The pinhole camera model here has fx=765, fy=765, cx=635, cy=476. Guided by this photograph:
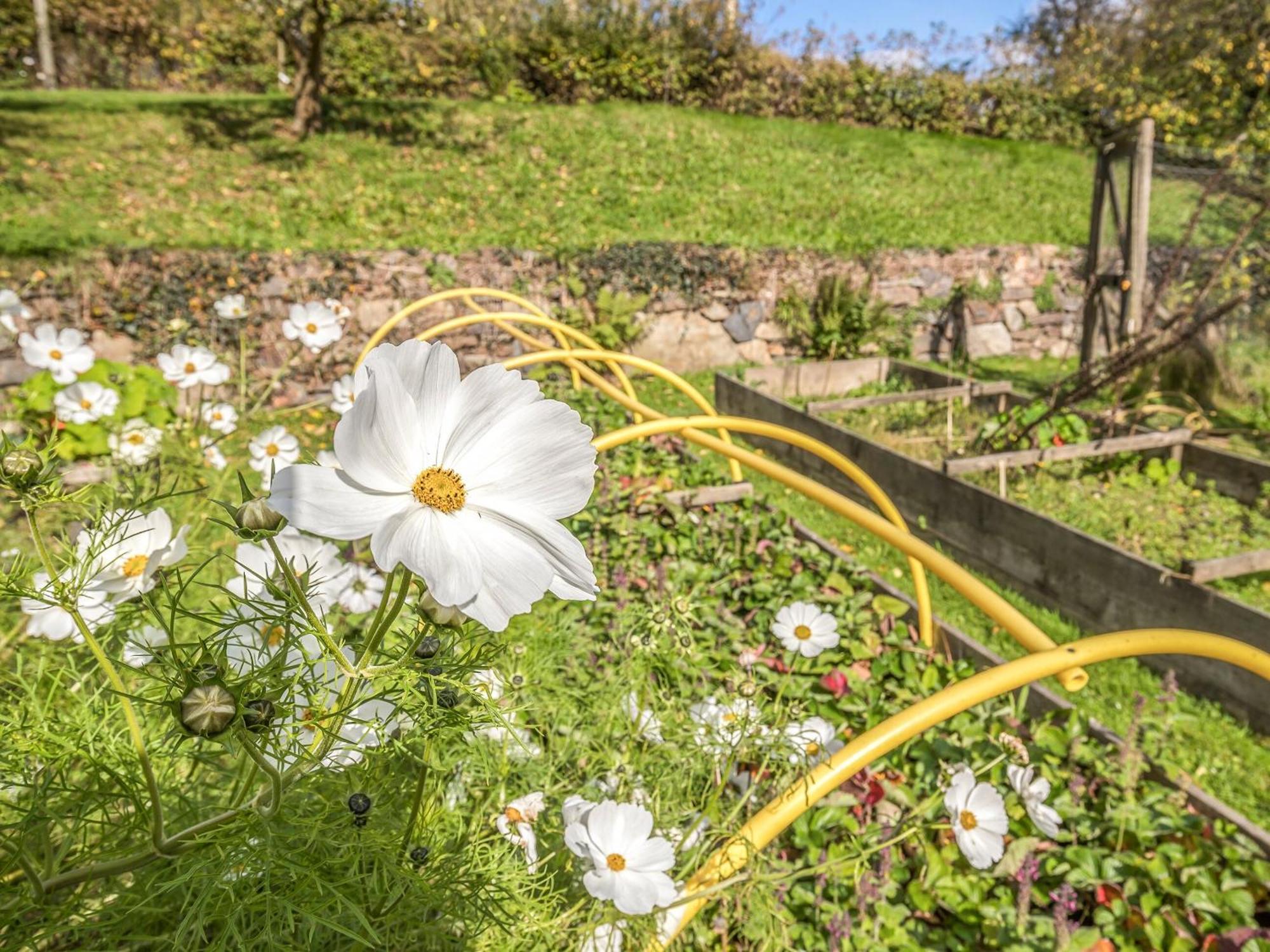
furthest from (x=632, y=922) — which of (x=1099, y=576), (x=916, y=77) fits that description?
(x=916, y=77)

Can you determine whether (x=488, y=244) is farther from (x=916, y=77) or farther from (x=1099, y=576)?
(x=916, y=77)

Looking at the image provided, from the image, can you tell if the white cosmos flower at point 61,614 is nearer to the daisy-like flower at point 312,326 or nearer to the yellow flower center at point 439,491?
the yellow flower center at point 439,491

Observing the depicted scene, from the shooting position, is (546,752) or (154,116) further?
(154,116)

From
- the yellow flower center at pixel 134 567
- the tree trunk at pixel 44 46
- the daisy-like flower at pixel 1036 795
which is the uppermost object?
the tree trunk at pixel 44 46

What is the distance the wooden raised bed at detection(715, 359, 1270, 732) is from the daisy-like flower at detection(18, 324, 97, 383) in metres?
3.60

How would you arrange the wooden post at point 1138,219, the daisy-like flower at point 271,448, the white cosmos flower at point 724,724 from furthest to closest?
the wooden post at point 1138,219
the daisy-like flower at point 271,448
the white cosmos flower at point 724,724

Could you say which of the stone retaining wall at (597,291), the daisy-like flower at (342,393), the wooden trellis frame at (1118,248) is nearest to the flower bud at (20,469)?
the daisy-like flower at (342,393)

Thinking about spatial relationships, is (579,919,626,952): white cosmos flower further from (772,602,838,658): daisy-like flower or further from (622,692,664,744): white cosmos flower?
(772,602,838,658): daisy-like flower

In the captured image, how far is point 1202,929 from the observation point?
1618mm

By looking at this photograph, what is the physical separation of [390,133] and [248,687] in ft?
34.8

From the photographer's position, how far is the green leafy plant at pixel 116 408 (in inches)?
153

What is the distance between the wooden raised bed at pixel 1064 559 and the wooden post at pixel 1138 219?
7.06 ft


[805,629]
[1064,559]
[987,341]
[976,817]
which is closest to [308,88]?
[987,341]

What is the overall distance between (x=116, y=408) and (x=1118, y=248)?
24.9 feet
